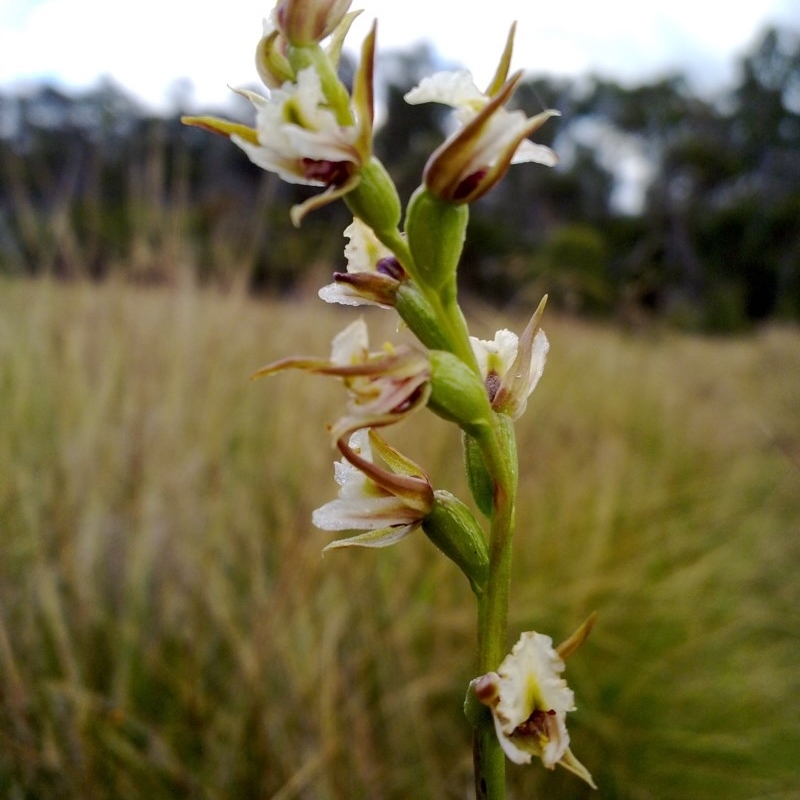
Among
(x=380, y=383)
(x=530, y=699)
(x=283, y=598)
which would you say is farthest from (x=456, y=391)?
(x=283, y=598)

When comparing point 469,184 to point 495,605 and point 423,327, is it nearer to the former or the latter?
point 423,327

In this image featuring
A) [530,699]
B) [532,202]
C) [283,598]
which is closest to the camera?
[530,699]

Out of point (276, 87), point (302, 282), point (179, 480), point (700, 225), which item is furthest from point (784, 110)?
point (276, 87)

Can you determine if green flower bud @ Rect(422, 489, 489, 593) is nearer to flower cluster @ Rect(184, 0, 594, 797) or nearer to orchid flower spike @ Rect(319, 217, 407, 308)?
flower cluster @ Rect(184, 0, 594, 797)

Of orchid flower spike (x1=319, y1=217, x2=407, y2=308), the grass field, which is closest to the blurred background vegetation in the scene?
the grass field

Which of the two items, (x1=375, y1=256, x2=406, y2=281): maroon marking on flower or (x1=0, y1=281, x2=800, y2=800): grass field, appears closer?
(x1=375, y1=256, x2=406, y2=281): maroon marking on flower

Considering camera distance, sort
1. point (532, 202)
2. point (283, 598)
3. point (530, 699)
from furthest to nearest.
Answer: point (532, 202) < point (283, 598) < point (530, 699)
